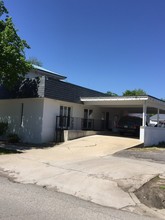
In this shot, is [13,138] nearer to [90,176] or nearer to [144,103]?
[144,103]

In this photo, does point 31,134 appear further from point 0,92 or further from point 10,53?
point 10,53

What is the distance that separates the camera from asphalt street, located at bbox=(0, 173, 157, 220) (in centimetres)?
528

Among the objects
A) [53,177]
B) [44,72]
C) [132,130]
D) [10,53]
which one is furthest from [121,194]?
[44,72]

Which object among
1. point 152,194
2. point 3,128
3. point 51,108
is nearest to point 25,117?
point 3,128

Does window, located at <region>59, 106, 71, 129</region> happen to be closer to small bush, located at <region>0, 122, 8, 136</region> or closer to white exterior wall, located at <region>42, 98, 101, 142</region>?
white exterior wall, located at <region>42, 98, 101, 142</region>

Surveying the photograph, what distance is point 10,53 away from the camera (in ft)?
51.4

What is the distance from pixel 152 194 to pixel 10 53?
1181cm

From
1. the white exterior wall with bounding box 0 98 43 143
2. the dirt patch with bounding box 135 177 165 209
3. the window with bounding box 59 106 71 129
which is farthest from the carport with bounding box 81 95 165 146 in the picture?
the dirt patch with bounding box 135 177 165 209

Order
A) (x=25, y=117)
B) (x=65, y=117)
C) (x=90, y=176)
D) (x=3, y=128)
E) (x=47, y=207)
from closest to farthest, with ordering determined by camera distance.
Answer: (x=47, y=207)
(x=90, y=176)
(x=3, y=128)
(x=25, y=117)
(x=65, y=117)

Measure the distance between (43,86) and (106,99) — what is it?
209 inches

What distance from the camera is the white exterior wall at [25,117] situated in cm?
1892

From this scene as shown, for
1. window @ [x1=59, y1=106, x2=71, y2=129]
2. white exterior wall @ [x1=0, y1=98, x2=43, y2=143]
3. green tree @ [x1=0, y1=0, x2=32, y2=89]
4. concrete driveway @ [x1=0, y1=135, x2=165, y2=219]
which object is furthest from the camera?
window @ [x1=59, y1=106, x2=71, y2=129]

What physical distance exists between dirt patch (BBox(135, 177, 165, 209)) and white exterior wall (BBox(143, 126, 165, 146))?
35.4ft

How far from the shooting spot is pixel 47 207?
5.79 m
